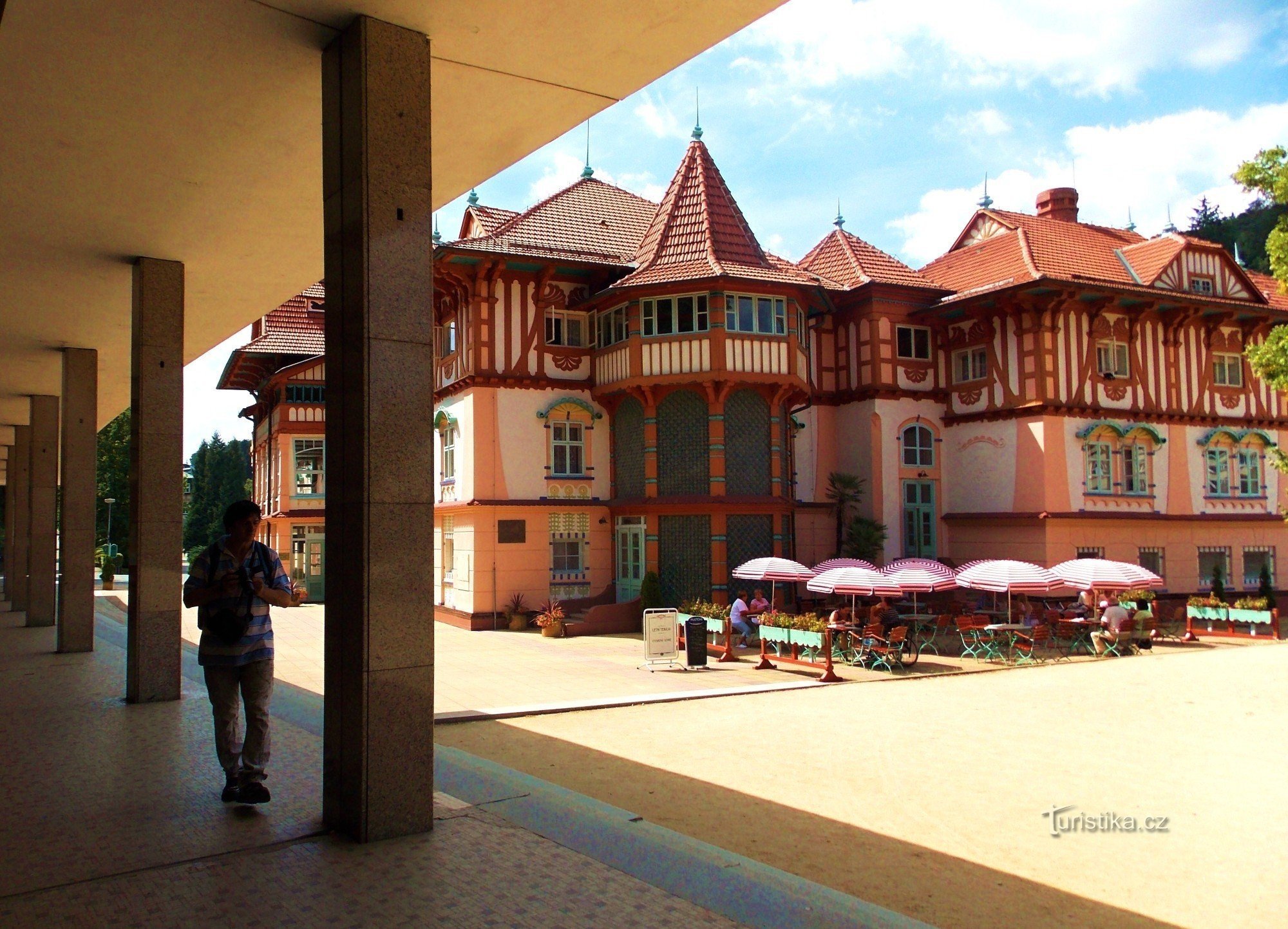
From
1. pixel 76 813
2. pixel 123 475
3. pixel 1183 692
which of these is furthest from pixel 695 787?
pixel 123 475

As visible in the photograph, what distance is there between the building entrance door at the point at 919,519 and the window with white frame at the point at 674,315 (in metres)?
7.93

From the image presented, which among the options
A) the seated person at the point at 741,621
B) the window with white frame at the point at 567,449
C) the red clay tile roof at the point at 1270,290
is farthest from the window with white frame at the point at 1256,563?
the window with white frame at the point at 567,449

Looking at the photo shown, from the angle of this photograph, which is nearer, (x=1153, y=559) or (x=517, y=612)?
(x=517, y=612)

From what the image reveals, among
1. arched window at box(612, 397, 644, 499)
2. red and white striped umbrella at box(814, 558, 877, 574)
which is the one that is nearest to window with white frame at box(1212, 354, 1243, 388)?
red and white striped umbrella at box(814, 558, 877, 574)

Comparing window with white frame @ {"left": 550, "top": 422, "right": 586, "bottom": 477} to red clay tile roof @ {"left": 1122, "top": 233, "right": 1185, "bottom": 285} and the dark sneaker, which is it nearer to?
red clay tile roof @ {"left": 1122, "top": 233, "right": 1185, "bottom": 285}

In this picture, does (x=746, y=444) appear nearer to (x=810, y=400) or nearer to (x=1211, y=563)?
(x=810, y=400)

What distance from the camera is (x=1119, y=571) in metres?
19.6

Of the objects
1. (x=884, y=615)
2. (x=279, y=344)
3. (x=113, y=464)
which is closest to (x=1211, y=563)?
(x=884, y=615)

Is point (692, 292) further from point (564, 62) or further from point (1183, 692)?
point (564, 62)

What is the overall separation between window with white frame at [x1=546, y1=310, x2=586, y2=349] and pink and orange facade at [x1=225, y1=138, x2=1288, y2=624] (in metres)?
0.06

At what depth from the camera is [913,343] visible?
27.2 m

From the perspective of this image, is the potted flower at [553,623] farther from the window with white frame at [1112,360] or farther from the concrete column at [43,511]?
the window with white frame at [1112,360]

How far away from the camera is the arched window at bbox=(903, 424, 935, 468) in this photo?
87.8 feet

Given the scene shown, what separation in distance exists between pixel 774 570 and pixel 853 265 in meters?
11.5
